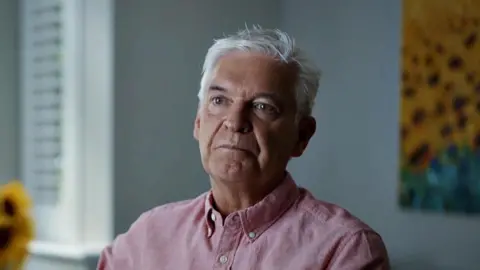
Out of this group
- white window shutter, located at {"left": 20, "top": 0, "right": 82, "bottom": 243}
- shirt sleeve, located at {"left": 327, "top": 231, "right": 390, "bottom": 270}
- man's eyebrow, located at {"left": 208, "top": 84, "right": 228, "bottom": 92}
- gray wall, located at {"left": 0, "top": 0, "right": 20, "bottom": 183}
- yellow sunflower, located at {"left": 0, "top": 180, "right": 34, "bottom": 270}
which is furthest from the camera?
gray wall, located at {"left": 0, "top": 0, "right": 20, "bottom": 183}

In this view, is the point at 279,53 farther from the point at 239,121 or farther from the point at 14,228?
the point at 14,228

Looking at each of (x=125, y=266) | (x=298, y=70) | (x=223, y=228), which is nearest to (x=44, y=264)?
(x=125, y=266)

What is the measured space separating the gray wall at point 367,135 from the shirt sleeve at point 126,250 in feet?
3.68

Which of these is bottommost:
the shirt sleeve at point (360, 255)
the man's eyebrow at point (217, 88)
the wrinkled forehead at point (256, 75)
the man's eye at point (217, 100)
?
the shirt sleeve at point (360, 255)

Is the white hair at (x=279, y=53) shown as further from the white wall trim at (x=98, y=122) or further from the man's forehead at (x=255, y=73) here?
the white wall trim at (x=98, y=122)

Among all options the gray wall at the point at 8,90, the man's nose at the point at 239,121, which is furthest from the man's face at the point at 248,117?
the gray wall at the point at 8,90

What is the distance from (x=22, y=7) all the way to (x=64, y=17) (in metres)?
0.25

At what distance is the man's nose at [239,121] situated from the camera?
4.00 ft

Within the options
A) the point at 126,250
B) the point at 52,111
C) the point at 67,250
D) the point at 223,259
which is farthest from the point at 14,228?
the point at 52,111

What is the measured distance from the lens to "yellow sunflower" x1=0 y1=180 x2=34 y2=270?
1.88 ft

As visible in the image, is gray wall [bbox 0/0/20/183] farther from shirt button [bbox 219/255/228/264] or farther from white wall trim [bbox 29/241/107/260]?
shirt button [bbox 219/255/228/264]

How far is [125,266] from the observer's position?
1334 mm

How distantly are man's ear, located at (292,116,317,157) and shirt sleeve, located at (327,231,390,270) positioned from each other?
0.74 feet

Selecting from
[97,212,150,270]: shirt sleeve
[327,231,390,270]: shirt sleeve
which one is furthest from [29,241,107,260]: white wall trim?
[327,231,390,270]: shirt sleeve
